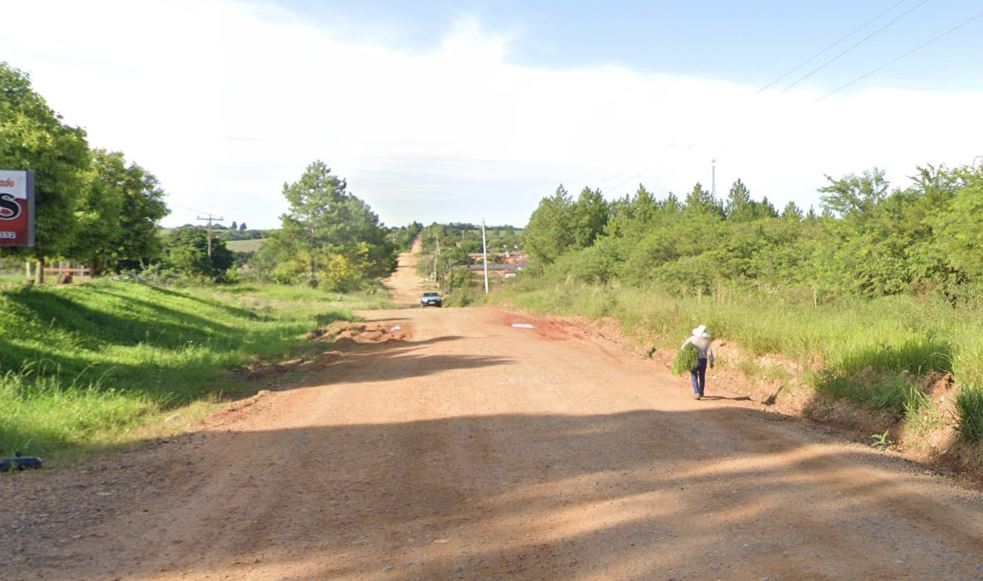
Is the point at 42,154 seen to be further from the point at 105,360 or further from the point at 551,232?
the point at 551,232

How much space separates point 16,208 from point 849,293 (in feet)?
64.2

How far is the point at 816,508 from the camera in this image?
6.30m

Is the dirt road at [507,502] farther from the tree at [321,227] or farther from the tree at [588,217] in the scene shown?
the tree at [321,227]

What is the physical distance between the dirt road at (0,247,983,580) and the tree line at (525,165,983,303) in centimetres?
995

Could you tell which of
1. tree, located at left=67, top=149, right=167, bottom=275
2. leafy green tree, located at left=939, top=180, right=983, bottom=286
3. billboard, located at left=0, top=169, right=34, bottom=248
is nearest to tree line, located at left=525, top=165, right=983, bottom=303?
leafy green tree, located at left=939, top=180, right=983, bottom=286

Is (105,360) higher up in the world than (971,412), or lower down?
lower down

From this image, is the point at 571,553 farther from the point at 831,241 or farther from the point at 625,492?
the point at 831,241

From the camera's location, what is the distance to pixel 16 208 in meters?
15.4

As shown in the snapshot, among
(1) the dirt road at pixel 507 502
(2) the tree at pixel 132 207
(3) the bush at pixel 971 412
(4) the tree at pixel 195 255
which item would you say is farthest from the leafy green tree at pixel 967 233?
(4) the tree at pixel 195 255

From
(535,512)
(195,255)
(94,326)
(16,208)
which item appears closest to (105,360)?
(16,208)

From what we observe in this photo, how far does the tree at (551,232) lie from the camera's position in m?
72.1

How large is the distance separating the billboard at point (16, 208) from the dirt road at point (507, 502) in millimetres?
7229

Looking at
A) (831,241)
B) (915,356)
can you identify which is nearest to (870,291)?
(831,241)

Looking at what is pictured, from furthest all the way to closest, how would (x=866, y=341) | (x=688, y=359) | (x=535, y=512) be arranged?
(x=688, y=359), (x=866, y=341), (x=535, y=512)
